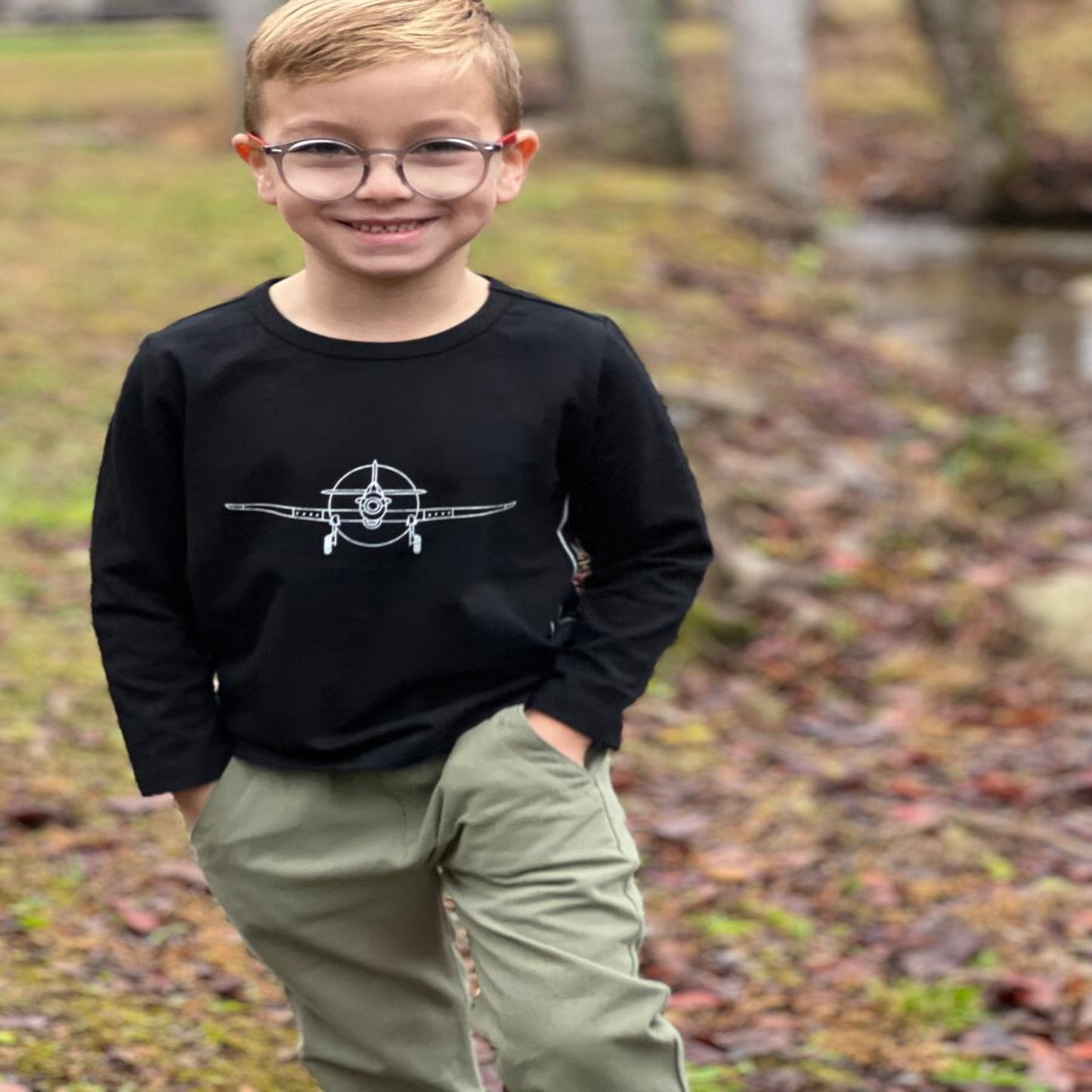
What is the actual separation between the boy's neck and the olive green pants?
57 centimetres

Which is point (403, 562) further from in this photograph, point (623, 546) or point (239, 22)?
point (239, 22)

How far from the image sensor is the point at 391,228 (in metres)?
2.67

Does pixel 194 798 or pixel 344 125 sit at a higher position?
pixel 344 125

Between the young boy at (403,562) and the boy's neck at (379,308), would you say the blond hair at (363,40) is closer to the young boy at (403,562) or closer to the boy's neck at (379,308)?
the young boy at (403,562)

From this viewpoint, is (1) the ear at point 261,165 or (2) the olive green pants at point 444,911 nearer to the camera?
(2) the olive green pants at point 444,911

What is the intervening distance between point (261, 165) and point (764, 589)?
15.7ft

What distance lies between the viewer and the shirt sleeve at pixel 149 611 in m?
2.77

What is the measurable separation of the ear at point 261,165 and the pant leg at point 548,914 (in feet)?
2.69

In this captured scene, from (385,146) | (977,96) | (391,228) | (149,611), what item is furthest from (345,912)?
(977,96)

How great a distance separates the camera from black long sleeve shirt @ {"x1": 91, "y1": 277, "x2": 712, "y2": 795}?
268cm

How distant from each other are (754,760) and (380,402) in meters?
3.67

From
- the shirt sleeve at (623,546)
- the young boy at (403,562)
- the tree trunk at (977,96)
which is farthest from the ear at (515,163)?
the tree trunk at (977,96)

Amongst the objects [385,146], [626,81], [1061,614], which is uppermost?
[626,81]

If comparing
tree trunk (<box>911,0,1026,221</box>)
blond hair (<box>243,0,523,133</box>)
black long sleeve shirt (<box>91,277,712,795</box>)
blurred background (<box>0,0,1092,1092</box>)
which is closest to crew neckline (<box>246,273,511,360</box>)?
black long sleeve shirt (<box>91,277,712,795</box>)
